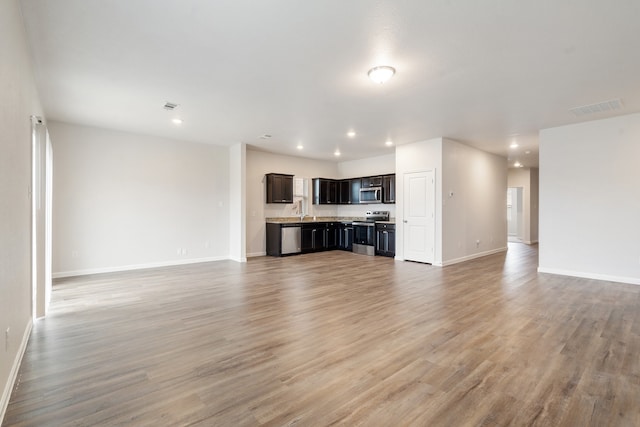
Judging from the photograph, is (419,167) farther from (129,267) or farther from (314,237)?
(129,267)

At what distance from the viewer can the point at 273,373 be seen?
2.30 meters

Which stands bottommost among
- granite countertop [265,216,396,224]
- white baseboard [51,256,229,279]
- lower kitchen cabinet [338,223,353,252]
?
white baseboard [51,256,229,279]

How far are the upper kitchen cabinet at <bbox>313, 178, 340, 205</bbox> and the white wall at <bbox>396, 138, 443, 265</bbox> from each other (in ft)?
8.46

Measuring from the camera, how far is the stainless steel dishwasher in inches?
313

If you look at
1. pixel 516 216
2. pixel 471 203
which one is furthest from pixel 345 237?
pixel 516 216

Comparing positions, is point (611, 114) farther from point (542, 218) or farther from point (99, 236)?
point (99, 236)

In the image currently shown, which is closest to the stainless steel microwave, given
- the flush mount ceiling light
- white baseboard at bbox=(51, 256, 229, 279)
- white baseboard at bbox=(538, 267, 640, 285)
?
white baseboard at bbox=(538, 267, 640, 285)

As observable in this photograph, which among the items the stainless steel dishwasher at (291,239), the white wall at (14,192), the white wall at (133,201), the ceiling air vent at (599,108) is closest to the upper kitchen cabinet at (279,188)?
the stainless steel dishwasher at (291,239)

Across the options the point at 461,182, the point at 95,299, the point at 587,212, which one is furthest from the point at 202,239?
the point at 587,212

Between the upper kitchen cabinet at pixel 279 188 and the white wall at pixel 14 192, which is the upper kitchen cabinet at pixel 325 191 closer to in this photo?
the upper kitchen cabinet at pixel 279 188

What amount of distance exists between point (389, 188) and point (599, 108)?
14.7 ft

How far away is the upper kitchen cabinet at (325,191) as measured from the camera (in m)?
9.26

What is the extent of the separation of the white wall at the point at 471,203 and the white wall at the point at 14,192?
6452mm

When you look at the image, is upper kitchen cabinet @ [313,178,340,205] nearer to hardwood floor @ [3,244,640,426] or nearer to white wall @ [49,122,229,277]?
white wall @ [49,122,229,277]
